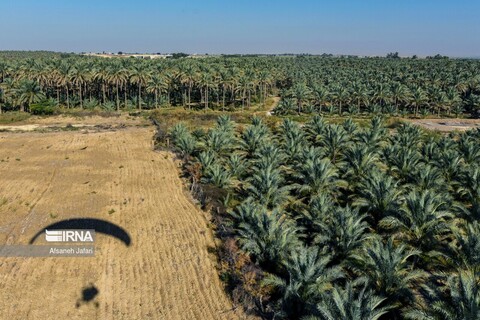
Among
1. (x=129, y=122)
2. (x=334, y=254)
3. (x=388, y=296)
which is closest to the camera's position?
(x=388, y=296)

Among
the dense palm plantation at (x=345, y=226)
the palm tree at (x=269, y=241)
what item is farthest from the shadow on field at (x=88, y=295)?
the palm tree at (x=269, y=241)

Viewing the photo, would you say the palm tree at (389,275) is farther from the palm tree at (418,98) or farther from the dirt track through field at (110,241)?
the palm tree at (418,98)

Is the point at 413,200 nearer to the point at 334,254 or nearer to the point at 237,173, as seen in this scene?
the point at 334,254

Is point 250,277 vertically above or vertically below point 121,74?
below

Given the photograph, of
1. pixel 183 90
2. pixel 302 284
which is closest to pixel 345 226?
pixel 302 284

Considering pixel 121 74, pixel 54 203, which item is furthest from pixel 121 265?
pixel 121 74

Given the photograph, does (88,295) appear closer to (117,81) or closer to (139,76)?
(117,81)
